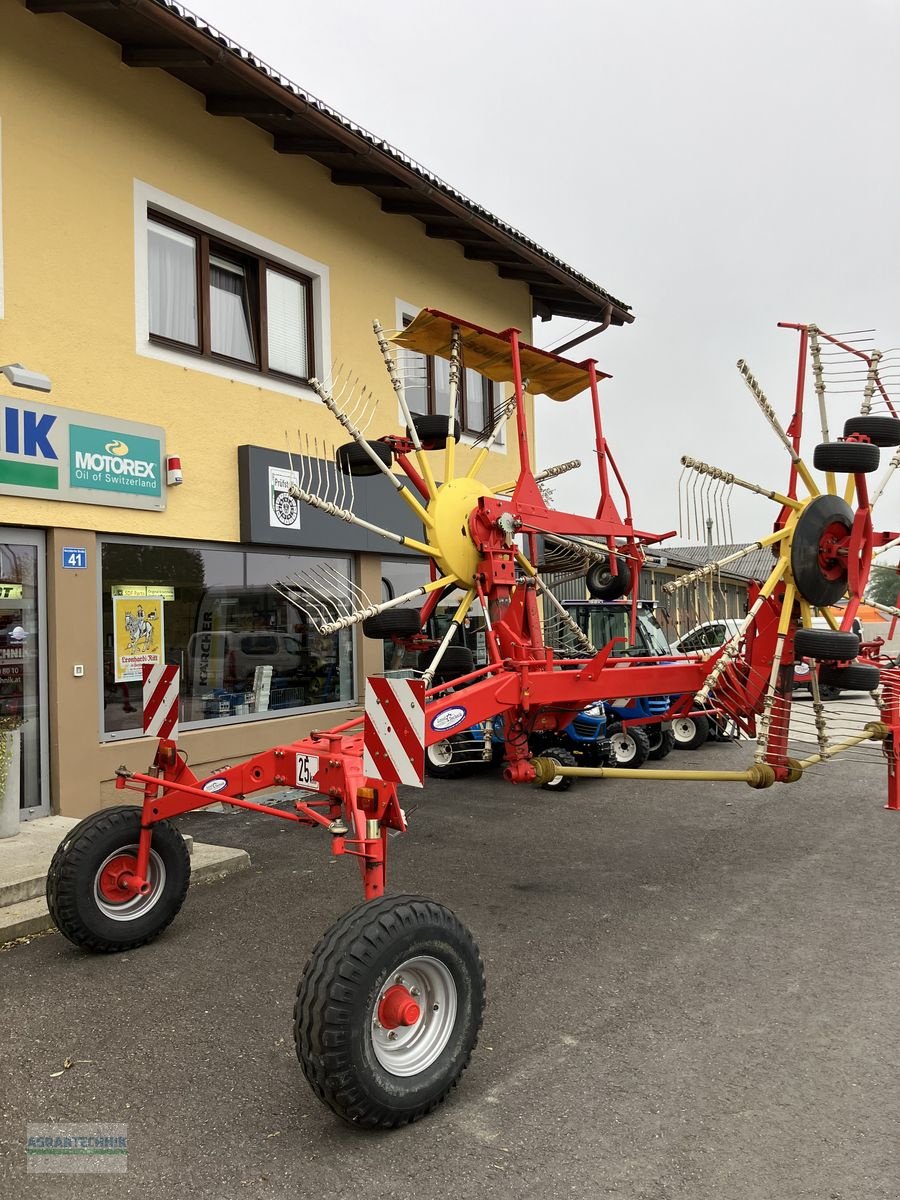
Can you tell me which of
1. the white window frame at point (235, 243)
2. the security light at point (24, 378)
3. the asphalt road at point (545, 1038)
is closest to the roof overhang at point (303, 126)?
the white window frame at point (235, 243)

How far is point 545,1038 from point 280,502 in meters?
6.12

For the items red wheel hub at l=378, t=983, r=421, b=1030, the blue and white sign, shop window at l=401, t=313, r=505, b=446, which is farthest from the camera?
shop window at l=401, t=313, r=505, b=446

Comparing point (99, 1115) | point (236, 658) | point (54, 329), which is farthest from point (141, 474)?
point (99, 1115)

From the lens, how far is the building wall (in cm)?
681

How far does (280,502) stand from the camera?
8781mm

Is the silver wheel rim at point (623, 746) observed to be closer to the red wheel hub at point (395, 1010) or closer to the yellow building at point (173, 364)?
the yellow building at point (173, 364)

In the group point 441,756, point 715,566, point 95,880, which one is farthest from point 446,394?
point 95,880

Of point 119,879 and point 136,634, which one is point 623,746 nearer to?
point 136,634

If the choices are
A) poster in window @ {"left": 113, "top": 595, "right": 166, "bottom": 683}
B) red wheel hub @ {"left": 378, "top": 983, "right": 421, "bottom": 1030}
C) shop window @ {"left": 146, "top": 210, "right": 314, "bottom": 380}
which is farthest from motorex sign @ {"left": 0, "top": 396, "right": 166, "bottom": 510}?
red wheel hub @ {"left": 378, "top": 983, "right": 421, "bottom": 1030}

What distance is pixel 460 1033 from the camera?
3.26m

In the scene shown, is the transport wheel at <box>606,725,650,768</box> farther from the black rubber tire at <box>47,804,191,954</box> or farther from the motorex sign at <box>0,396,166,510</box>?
the black rubber tire at <box>47,804,191,954</box>

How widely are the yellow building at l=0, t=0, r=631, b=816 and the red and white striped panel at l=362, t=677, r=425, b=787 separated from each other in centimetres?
394

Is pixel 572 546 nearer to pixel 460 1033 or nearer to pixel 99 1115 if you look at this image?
pixel 460 1033

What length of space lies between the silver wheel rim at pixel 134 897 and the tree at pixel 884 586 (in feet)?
14.3
